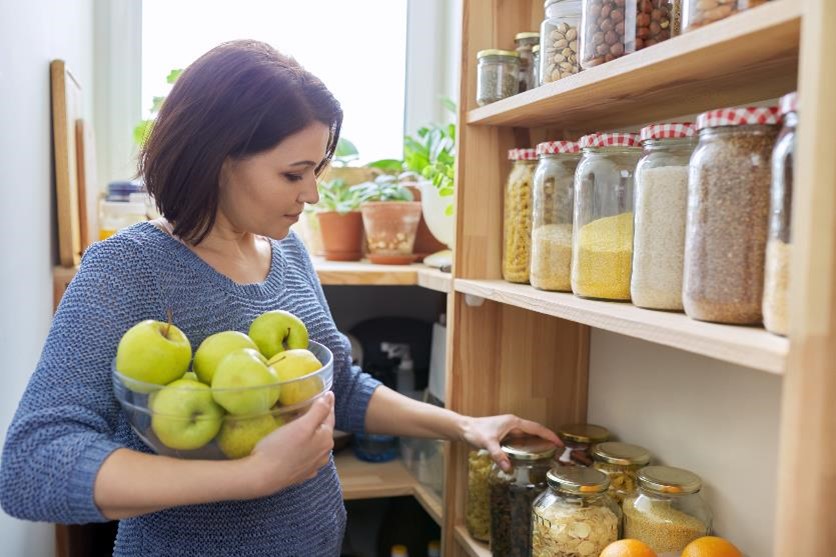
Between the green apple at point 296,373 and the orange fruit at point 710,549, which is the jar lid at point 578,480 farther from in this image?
the green apple at point 296,373

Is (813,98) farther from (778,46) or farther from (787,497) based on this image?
(787,497)

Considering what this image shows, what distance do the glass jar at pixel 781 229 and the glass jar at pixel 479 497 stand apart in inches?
26.2

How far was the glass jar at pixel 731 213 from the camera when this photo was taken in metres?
0.69

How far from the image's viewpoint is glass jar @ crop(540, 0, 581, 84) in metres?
1.00

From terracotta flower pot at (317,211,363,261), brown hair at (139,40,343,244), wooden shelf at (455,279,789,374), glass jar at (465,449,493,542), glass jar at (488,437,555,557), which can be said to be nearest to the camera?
wooden shelf at (455,279,789,374)

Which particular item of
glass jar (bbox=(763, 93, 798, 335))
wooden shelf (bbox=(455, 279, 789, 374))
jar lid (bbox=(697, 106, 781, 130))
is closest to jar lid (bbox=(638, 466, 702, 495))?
wooden shelf (bbox=(455, 279, 789, 374))

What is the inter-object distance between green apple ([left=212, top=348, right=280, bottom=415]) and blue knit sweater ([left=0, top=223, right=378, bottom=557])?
0.35 feet

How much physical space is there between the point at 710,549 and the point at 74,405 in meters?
0.75

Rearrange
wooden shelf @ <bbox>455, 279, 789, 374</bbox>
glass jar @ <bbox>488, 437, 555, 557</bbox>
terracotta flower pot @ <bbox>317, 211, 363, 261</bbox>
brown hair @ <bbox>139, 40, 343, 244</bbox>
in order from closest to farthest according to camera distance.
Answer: wooden shelf @ <bbox>455, 279, 789, 374</bbox> < brown hair @ <bbox>139, 40, 343, 244</bbox> < glass jar @ <bbox>488, 437, 555, 557</bbox> < terracotta flower pot @ <bbox>317, 211, 363, 261</bbox>

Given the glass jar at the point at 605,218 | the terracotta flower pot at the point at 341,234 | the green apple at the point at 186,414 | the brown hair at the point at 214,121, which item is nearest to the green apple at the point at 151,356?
the green apple at the point at 186,414

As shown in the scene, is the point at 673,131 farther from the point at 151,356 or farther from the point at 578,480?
the point at 151,356

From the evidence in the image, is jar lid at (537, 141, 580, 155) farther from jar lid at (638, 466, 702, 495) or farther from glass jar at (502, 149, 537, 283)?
jar lid at (638, 466, 702, 495)

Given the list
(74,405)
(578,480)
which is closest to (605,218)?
(578,480)

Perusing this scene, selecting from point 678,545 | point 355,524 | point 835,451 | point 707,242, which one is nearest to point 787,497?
point 835,451
